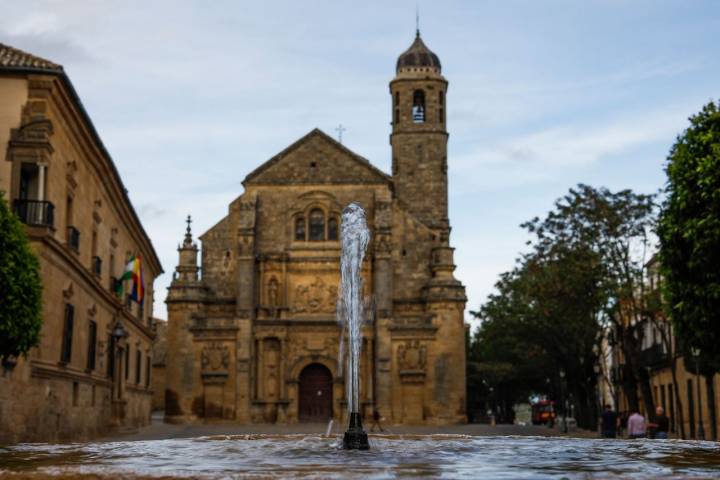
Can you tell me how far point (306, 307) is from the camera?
159ft

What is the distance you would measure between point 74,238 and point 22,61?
547cm

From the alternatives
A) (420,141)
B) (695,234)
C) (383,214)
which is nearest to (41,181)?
(695,234)

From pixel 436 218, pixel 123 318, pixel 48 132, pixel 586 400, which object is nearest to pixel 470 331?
pixel 436 218

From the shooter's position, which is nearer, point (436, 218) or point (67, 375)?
point (67, 375)

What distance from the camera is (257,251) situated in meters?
49.0

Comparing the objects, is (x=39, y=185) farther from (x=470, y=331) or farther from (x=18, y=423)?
(x=470, y=331)

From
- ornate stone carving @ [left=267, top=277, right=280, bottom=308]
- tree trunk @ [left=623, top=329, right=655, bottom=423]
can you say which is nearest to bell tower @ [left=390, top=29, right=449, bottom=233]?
ornate stone carving @ [left=267, top=277, right=280, bottom=308]

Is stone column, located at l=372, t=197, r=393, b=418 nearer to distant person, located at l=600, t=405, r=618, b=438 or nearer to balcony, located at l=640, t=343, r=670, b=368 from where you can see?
balcony, located at l=640, t=343, r=670, b=368

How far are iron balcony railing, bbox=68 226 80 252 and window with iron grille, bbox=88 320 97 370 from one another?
12.8 feet

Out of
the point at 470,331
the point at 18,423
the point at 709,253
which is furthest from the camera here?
the point at 470,331

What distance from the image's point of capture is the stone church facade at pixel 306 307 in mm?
46875

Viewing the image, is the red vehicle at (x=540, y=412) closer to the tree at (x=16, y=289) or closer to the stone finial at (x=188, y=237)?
the stone finial at (x=188, y=237)

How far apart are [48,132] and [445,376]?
28.1m

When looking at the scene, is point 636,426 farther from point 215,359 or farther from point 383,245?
point 215,359
